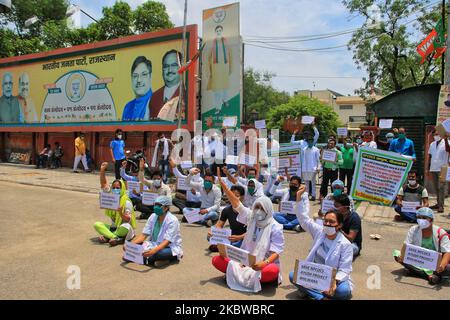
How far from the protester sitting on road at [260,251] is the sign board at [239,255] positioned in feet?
0.30

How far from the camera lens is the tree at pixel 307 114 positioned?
37.8m

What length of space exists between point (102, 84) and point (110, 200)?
45.2 feet

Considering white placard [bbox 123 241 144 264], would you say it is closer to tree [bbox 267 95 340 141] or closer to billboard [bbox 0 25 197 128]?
billboard [bbox 0 25 197 128]

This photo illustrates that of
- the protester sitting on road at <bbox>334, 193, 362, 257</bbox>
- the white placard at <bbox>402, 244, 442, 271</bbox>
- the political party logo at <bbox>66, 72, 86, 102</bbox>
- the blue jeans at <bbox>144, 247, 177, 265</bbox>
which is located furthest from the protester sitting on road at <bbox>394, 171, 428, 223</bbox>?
the political party logo at <bbox>66, 72, 86, 102</bbox>

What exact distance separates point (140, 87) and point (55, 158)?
6.48 metres

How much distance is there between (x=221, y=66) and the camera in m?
16.2

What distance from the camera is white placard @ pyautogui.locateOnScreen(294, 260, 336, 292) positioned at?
15.0 feet

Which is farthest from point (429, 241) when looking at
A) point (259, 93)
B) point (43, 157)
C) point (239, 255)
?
point (259, 93)

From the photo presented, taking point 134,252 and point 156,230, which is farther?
point 156,230

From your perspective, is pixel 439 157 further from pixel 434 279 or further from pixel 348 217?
pixel 434 279

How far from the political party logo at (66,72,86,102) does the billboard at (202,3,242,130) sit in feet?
24.3

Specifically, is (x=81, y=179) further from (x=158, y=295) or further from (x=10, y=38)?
(x=10, y=38)

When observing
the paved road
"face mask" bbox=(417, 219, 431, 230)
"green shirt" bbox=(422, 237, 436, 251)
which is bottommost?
the paved road
